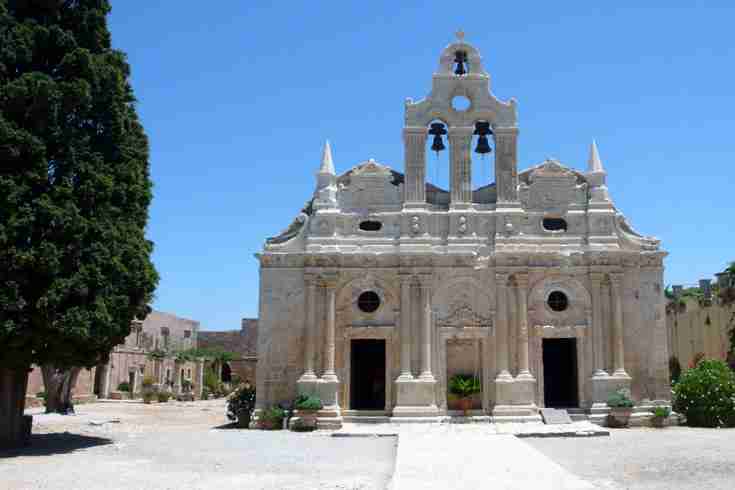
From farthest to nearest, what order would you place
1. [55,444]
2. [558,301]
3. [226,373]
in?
[226,373], [558,301], [55,444]

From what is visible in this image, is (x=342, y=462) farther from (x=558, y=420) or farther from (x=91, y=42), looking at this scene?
(x=91, y=42)

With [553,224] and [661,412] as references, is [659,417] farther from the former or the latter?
[553,224]

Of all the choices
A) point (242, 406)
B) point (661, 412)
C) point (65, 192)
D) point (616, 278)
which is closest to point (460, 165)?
point (616, 278)

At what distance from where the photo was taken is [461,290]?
2597 centimetres

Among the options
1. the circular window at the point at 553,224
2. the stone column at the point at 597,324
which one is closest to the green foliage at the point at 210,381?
the circular window at the point at 553,224

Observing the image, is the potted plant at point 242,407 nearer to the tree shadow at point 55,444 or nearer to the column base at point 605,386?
the tree shadow at point 55,444

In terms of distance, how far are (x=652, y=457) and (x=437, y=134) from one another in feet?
46.9

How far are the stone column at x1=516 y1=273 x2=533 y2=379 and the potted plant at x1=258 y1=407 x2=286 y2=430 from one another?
8018 millimetres

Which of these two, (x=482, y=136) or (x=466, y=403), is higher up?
(x=482, y=136)

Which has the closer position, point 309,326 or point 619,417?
point 619,417

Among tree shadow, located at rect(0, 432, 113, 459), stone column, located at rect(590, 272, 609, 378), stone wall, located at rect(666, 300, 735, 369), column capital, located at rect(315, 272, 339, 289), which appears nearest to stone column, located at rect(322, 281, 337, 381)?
column capital, located at rect(315, 272, 339, 289)

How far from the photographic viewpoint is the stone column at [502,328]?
2516cm

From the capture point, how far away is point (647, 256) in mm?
25984

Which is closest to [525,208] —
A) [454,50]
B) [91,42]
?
[454,50]
